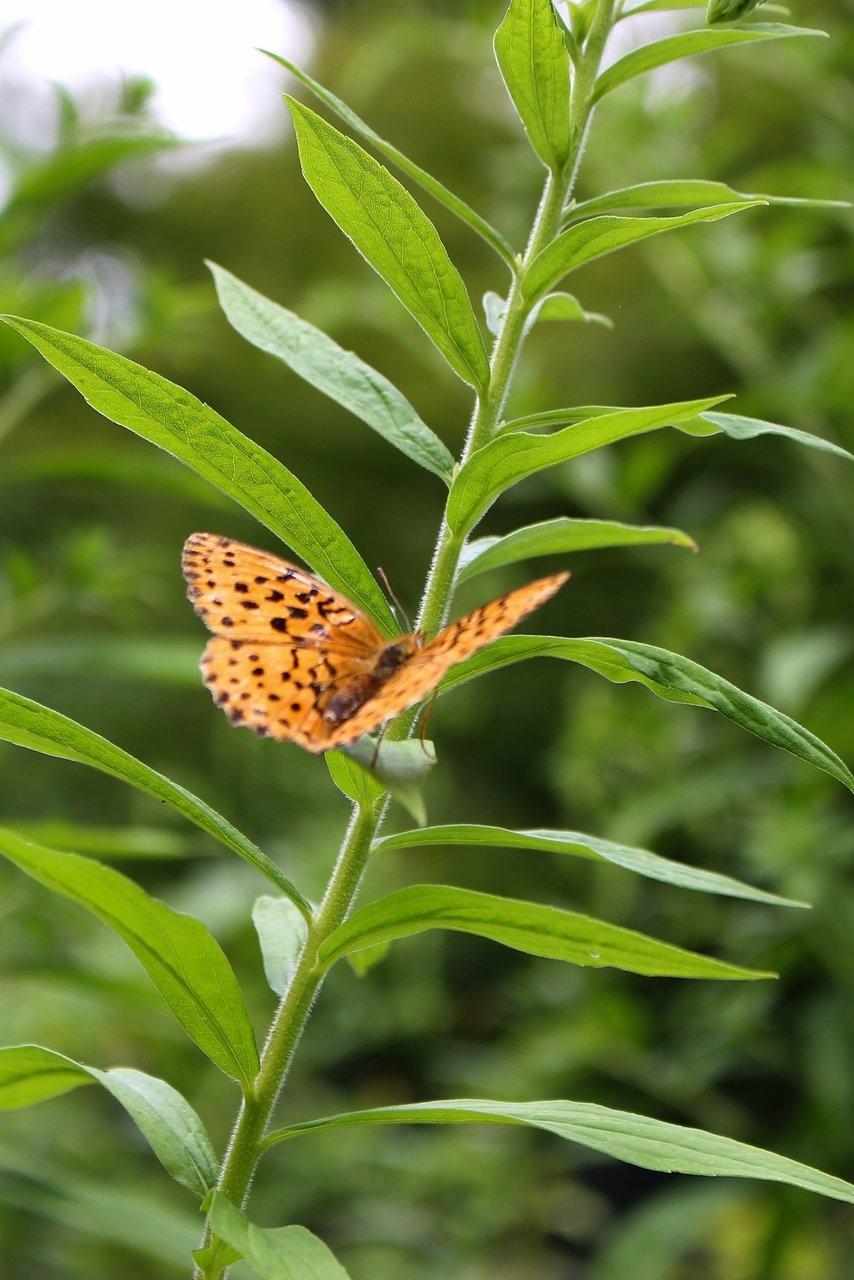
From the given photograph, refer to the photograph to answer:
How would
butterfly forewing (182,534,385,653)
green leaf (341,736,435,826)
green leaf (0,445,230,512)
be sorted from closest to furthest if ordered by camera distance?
green leaf (341,736,435,826) < butterfly forewing (182,534,385,653) < green leaf (0,445,230,512)

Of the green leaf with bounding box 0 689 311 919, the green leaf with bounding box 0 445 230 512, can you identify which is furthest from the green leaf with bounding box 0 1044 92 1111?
the green leaf with bounding box 0 445 230 512

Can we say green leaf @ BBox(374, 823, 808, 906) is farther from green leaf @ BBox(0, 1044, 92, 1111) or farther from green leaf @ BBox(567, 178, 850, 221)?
green leaf @ BBox(567, 178, 850, 221)

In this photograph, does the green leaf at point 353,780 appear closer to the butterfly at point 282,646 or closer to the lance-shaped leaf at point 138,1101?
the butterfly at point 282,646

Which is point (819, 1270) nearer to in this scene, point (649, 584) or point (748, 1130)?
point (748, 1130)

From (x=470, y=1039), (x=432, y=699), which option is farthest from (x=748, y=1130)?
(x=432, y=699)

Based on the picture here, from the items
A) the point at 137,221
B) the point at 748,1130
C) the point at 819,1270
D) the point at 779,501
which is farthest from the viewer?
the point at 137,221

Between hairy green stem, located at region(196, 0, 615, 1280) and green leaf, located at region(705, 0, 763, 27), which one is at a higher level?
green leaf, located at region(705, 0, 763, 27)
